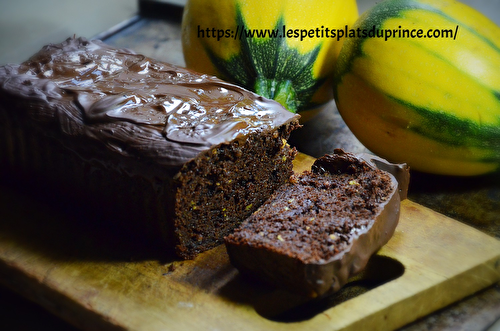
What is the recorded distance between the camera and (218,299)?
2.14m

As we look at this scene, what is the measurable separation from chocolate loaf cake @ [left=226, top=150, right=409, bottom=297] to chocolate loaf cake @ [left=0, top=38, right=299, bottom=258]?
204mm

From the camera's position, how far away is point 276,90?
3131mm

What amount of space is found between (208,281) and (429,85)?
145 cm

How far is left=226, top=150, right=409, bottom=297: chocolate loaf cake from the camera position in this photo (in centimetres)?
203

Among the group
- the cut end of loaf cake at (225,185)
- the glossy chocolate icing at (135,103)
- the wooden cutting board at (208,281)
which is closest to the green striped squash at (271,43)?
the glossy chocolate icing at (135,103)

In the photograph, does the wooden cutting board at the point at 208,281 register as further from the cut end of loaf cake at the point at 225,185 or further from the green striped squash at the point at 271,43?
the green striped squash at the point at 271,43

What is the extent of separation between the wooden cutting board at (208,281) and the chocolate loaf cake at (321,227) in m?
0.11

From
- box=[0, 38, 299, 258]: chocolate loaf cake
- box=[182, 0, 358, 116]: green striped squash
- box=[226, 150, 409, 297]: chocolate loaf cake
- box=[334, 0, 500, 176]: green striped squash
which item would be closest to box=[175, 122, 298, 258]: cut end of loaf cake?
box=[0, 38, 299, 258]: chocolate loaf cake

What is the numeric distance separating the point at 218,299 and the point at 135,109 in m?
0.90

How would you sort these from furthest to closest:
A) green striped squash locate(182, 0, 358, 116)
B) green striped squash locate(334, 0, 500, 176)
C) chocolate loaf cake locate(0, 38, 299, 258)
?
green striped squash locate(182, 0, 358, 116), green striped squash locate(334, 0, 500, 176), chocolate loaf cake locate(0, 38, 299, 258)

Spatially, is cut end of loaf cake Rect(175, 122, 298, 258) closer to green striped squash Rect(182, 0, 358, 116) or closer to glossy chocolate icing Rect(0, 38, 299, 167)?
glossy chocolate icing Rect(0, 38, 299, 167)

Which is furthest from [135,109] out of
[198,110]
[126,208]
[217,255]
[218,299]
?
[218,299]

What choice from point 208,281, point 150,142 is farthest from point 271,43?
point 208,281

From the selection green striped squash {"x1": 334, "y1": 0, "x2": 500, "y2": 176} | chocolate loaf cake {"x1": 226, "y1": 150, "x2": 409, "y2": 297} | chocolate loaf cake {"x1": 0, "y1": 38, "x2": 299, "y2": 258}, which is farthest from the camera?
green striped squash {"x1": 334, "y1": 0, "x2": 500, "y2": 176}
